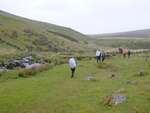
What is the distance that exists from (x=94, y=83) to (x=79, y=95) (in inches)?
233

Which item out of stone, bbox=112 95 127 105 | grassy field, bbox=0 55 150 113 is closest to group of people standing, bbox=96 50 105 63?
grassy field, bbox=0 55 150 113

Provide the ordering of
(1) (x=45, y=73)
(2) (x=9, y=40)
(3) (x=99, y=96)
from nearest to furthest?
(3) (x=99, y=96), (1) (x=45, y=73), (2) (x=9, y=40)

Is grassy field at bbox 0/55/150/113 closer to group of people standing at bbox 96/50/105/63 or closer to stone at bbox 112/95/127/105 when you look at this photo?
stone at bbox 112/95/127/105

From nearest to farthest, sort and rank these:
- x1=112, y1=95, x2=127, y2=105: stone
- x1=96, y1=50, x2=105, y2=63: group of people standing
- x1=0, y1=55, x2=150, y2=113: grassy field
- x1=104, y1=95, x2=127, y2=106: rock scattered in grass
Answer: x1=0, y1=55, x2=150, y2=113: grassy field < x1=104, y1=95, x2=127, y2=106: rock scattered in grass < x1=112, y1=95, x2=127, y2=105: stone < x1=96, y1=50, x2=105, y2=63: group of people standing

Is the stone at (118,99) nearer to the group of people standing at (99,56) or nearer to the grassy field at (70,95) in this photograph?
the grassy field at (70,95)

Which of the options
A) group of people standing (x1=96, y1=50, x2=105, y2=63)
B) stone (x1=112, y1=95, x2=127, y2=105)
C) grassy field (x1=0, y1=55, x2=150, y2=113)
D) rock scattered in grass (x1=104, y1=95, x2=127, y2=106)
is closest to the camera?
grassy field (x1=0, y1=55, x2=150, y2=113)

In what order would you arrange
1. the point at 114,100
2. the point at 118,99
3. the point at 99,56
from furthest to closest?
the point at 99,56 < the point at 118,99 < the point at 114,100

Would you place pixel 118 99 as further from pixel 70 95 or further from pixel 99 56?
pixel 99 56

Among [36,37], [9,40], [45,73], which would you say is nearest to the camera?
[45,73]

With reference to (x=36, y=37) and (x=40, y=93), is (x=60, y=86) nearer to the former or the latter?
(x=40, y=93)

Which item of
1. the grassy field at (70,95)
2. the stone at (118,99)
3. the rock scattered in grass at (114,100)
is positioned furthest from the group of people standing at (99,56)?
the rock scattered in grass at (114,100)

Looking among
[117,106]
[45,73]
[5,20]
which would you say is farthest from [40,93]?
[5,20]

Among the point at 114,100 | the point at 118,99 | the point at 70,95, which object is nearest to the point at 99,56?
the point at 70,95

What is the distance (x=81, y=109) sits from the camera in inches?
900
